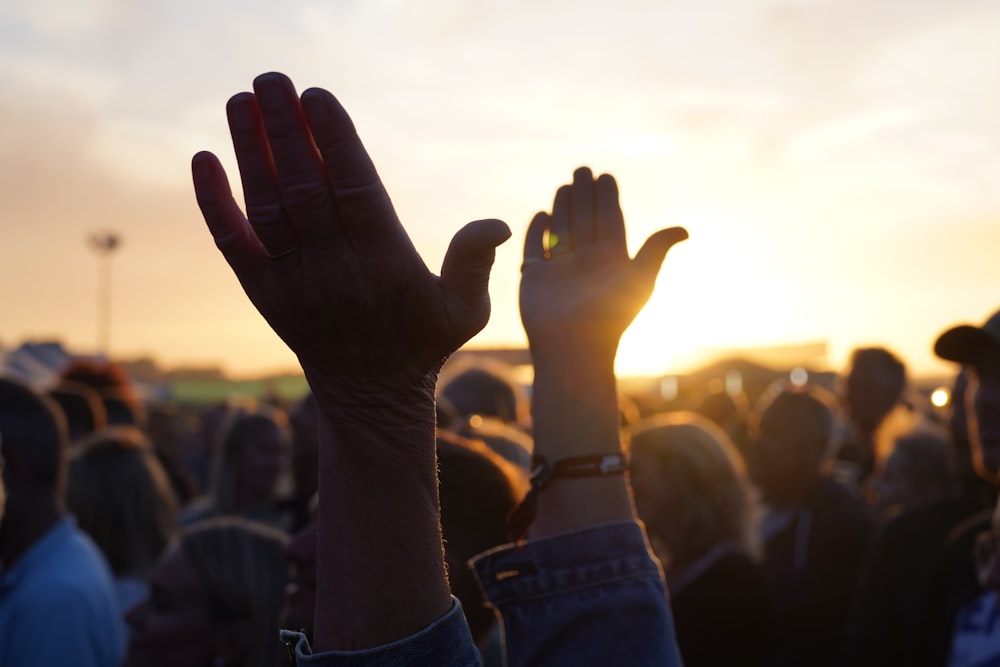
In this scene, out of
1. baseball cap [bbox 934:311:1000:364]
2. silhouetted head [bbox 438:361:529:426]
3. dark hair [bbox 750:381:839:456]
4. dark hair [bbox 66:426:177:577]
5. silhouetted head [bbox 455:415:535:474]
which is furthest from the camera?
dark hair [bbox 750:381:839:456]

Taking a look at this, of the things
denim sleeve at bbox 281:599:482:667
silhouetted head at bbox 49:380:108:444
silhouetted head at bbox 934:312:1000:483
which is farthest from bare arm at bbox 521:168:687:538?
silhouetted head at bbox 49:380:108:444

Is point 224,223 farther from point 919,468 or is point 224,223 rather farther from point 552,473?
point 919,468

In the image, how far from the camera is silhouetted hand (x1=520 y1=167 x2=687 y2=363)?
1.58 meters

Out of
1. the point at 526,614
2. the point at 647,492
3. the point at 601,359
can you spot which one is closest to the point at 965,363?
the point at 647,492

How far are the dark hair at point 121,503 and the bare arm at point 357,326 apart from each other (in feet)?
10.8

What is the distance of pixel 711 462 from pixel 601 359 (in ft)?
7.27

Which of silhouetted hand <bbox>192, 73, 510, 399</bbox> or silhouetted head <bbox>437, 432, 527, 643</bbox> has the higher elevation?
silhouetted hand <bbox>192, 73, 510, 399</bbox>

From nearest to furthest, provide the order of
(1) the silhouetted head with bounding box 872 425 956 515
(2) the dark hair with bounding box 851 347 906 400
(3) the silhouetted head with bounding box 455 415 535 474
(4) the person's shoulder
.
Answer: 1. (3) the silhouetted head with bounding box 455 415 535 474
2. (1) the silhouetted head with bounding box 872 425 956 515
3. (4) the person's shoulder
4. (2) the dark hair with bounding box 851 347 906 400

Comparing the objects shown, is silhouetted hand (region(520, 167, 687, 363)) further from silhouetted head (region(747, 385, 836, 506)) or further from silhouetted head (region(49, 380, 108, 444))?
silhouetted head (region(49, 380, 108, 444))

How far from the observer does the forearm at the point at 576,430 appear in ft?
5.04

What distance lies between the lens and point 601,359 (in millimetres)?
1570

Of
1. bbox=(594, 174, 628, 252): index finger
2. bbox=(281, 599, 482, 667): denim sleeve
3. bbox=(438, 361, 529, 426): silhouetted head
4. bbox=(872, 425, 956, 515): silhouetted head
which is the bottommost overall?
bbox=(872, 425, 956, 515): silhouetted head

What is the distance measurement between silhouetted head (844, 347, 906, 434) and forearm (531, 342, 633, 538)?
5281 millimetres

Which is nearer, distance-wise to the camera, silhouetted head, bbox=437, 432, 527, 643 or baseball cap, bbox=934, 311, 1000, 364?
silhouetted head, bbox=437, 432, 527, 643
